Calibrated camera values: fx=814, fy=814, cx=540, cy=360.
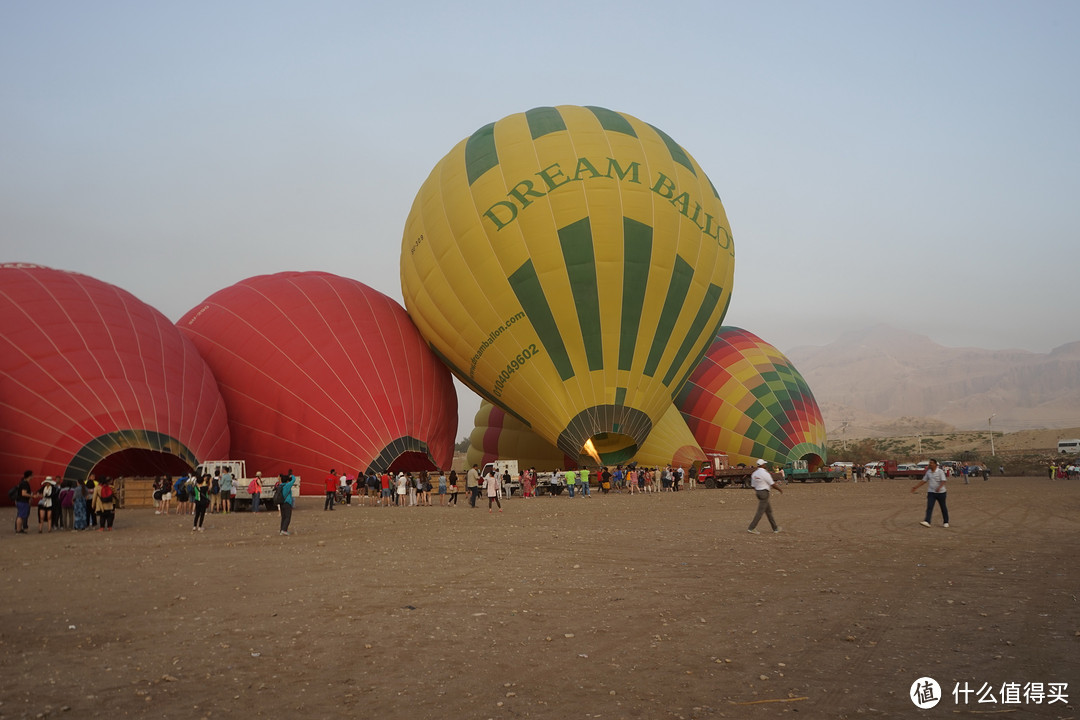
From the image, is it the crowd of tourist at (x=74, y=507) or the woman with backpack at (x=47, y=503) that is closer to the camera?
the crowd of tourist at (x=74, y=507)

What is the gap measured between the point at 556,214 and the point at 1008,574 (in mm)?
12905

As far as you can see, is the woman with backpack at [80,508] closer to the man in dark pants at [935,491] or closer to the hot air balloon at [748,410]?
the man in dark pants at [935,491]

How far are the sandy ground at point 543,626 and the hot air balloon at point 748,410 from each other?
17716mm

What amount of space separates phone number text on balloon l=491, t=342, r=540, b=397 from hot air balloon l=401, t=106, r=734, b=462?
0.09ft

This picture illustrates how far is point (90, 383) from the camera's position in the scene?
16.4 m

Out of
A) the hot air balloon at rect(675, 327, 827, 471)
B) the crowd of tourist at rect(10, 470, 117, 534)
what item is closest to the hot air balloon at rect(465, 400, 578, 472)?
the hot air balloon at rect(675, 327, 827, 471)

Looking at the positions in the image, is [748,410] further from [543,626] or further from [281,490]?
[543,626]

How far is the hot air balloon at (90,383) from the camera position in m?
15.7

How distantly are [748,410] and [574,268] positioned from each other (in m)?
12.3

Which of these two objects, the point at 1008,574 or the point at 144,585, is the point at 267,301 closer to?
the point at 144,585

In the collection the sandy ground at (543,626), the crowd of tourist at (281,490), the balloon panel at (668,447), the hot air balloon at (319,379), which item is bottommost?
the sandy ground at (543,626)

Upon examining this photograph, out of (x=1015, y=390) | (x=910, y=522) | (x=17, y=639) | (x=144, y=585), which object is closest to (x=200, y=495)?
(x=144, y=585)

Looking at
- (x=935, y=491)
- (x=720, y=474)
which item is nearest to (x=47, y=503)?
(x=935, y=491)

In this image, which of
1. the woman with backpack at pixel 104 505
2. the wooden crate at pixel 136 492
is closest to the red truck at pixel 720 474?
the wooden crate at pixel 136 492
